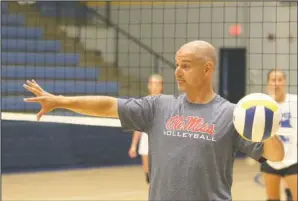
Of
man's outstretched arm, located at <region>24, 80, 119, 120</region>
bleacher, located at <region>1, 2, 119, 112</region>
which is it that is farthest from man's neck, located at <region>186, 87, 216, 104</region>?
bleacher, located at <region>1, 2, 119, 112</region>

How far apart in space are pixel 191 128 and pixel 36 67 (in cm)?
930

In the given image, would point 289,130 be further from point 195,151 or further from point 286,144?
point 195,151

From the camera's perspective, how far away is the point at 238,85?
15.0 meters

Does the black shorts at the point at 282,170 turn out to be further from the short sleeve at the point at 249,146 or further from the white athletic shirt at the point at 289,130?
the short sleeve at the point at 249,146

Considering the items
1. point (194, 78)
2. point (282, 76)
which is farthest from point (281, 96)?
point (194, 78)

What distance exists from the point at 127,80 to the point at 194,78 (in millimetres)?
10192

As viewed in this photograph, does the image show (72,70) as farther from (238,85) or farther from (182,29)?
(238,85)

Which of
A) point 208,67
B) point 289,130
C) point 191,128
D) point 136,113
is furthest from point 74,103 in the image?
point 289,130

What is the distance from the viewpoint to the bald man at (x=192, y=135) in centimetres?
345

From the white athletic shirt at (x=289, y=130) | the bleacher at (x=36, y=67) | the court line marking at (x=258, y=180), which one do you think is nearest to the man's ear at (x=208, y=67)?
the white athletic shirt at (x=289, y=130)

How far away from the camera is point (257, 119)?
10.6 ft

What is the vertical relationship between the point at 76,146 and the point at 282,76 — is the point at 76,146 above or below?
below

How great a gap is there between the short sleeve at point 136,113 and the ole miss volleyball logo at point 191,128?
0.18 m

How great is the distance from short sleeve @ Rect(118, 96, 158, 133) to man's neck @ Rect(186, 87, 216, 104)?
Answer: 23 cm
